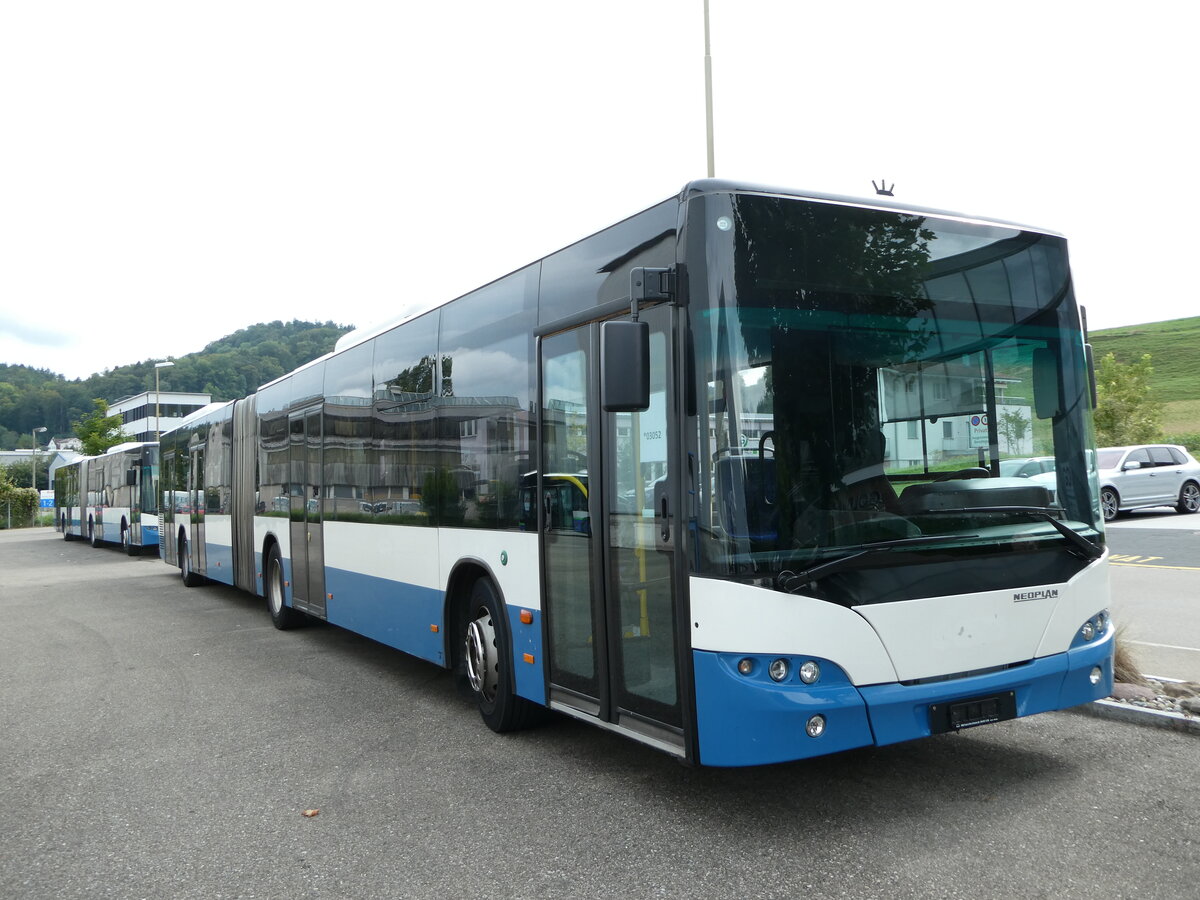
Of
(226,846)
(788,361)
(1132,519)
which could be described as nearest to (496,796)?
(226,846)

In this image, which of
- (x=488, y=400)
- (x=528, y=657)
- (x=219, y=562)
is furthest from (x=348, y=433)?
(x=219, y=562)

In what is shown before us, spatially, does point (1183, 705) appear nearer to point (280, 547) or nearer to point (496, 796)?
point (496, 796)

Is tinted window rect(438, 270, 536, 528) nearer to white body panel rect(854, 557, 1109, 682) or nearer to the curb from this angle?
white body panel rect(854, 557, 1109, 682)

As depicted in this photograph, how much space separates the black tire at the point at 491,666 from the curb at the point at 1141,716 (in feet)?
11.4

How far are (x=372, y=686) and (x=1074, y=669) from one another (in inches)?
221

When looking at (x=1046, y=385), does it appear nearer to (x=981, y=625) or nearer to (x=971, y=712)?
(x=981, y=625)

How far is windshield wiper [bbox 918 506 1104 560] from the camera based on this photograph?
16.0 ft

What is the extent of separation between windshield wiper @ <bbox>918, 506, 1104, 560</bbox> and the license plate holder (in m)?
0.86

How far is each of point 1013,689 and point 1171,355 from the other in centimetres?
11036

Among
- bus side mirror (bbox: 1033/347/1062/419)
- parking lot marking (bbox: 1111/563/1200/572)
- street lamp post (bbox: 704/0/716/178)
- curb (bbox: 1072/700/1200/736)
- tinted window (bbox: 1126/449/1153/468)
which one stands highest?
street lamp post (bbox: 704/0/716/178)

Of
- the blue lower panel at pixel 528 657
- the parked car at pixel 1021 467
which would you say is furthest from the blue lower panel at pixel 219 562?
the parked car at pixel 1021 467

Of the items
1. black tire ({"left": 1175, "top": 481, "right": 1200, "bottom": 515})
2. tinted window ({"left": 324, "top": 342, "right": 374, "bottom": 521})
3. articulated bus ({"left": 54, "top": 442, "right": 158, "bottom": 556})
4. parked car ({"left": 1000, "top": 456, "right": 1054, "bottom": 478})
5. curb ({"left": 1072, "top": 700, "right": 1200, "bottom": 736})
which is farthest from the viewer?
articulated bus ({"left": 54, "top": 442, "right": 158, "bottom": 556})

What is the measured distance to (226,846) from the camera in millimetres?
4793

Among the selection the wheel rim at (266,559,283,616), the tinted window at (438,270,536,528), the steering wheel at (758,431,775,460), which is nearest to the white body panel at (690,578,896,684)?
the steering wheel at (758,431,775,460)
